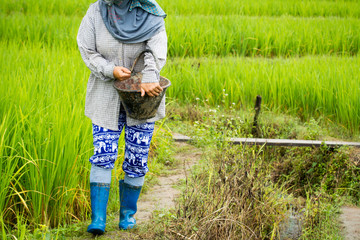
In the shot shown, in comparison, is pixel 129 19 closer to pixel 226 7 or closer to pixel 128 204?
pixel 128 204

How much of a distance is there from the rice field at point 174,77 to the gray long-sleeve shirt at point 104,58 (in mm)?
315

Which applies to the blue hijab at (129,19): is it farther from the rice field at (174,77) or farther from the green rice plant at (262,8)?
the green rice plant at (262,8)

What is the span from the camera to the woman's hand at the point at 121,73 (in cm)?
204

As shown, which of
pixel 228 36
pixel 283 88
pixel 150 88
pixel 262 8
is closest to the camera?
pixel 150 88

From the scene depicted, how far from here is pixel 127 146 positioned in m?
2.24

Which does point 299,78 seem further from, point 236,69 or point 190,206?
point 190,206

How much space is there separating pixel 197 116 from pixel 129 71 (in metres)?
2.25

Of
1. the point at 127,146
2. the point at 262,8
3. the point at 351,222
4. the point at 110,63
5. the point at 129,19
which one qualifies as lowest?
the point at 351,222

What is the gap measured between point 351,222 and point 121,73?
1755 millimetres

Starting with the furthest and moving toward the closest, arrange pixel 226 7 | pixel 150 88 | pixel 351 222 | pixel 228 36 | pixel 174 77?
1. pixel 226 7
2. pixel 228 36
3. pixel 174 77
4. pixel 351 222
5. pixel 150 88

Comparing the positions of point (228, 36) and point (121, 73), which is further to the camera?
point (228, 36)

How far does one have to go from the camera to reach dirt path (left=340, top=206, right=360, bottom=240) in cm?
259

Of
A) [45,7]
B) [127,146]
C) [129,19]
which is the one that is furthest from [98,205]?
[45,7]

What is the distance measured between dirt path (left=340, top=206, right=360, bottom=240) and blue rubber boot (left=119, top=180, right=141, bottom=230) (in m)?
1.27
